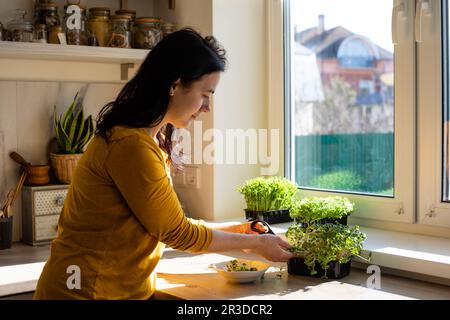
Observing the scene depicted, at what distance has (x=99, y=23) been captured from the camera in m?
2.46

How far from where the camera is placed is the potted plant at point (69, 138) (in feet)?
8.00

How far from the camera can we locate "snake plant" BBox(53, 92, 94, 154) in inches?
97.3

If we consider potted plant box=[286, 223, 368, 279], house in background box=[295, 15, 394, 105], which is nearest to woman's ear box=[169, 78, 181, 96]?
potted plant box=[286, 223, 368, 279]

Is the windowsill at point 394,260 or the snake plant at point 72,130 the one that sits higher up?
the snake plant at point 72,130

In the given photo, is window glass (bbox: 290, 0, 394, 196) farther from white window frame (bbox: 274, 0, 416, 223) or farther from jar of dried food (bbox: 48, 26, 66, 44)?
jar of dried food (bbox: 48, 26, 66, 44)

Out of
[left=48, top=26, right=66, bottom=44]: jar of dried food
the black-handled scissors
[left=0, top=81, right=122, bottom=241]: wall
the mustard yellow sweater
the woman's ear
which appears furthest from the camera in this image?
[left=0, top=81, right=122, bottom=241]: wall

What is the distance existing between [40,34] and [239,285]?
46.7 inches

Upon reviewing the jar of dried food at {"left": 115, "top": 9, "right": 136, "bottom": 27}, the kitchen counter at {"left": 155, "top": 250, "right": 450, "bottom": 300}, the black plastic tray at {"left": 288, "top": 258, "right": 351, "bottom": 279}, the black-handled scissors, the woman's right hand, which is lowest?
the kitchen counter at {"left": 155, "top": 250, "right": 450, "bottom": 300}

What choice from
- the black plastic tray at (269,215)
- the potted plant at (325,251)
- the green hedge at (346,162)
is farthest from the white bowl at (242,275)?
the green hedge at (346,162)

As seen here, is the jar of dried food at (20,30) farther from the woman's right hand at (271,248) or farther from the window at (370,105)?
the woman's right hand at (271,248)

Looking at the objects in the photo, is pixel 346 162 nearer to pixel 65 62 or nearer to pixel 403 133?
pixel 403 133

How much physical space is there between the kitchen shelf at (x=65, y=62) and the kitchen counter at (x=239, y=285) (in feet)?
2.37

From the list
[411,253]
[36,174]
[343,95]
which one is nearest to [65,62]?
[36,174]

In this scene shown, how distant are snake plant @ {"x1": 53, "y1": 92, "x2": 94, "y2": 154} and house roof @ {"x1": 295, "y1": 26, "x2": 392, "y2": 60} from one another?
35.8 inches
